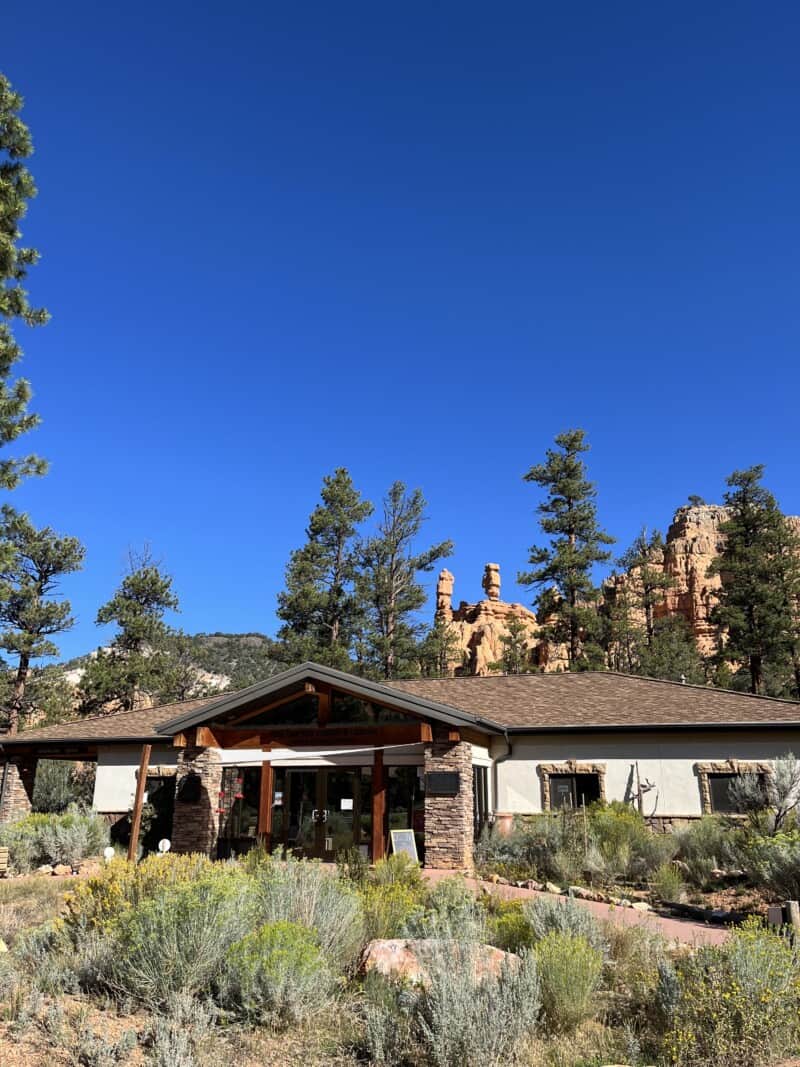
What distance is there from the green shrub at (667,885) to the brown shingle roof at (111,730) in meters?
11.8

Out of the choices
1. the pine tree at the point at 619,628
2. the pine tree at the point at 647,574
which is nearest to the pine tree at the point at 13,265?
the pine tree at the point at 619,628

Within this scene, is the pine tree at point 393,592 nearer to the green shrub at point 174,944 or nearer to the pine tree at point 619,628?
the pine tree at point 619,628

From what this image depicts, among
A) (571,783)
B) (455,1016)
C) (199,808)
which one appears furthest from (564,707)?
A: (455,1016)

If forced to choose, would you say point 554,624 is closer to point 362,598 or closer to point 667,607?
point 362,598

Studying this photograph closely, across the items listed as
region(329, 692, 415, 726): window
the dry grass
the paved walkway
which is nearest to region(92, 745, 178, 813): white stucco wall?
the dry grass

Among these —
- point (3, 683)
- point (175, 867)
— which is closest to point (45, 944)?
point (175, 867)

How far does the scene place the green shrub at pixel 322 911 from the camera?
7.06 m

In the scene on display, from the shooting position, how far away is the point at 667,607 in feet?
259

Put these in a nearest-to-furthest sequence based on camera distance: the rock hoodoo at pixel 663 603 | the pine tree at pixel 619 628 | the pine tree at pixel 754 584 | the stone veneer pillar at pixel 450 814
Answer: the stone veneer pillar at pixel 450 814, the pine tree at pixel 754 584, the pine tree at pixel 619 628, the rock hoodoo at pixel 663 603

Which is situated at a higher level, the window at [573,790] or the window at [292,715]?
the window at [292,715]

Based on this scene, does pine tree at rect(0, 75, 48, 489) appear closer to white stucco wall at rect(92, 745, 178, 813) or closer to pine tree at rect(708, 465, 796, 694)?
white stucco wall at rect(92, 745, 178, 813)

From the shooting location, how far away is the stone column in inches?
856

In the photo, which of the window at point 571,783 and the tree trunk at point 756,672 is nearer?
the window at point 571,783

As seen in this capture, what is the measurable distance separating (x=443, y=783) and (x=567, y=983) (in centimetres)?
949
